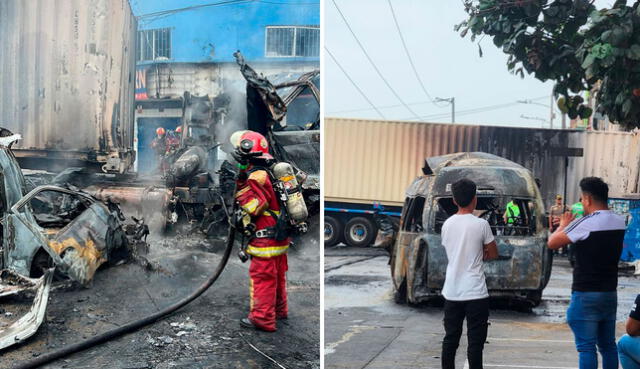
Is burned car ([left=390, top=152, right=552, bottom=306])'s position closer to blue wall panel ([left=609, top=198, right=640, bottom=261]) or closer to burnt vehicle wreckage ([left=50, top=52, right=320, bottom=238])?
blue wall panel ([left=609, top=198, right=640, bottom=261])

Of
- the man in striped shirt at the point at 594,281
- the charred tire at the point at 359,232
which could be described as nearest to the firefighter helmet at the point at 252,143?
the charred tire at the point at 359,232

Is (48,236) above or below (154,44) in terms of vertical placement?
below

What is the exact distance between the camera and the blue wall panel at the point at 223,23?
13.2 feet

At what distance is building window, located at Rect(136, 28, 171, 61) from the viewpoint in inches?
166

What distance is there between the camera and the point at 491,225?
411 cm

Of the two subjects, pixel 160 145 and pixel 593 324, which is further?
pixel 160 145

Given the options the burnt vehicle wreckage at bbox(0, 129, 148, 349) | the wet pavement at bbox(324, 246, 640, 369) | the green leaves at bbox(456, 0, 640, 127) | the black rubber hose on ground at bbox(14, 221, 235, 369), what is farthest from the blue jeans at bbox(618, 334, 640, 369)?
the burnt vehicle wreckage at bbox(0, 129, 148, 349)

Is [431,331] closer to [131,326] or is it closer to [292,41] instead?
[131,326]

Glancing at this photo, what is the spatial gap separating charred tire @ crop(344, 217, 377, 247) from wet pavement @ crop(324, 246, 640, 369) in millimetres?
282

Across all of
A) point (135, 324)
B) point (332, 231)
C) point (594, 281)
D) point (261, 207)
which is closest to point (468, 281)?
point (594, 281)

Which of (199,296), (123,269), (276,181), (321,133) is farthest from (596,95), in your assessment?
(123,269)

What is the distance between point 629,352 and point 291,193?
1.90 meters

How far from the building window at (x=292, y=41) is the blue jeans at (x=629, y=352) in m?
Result: 2.27

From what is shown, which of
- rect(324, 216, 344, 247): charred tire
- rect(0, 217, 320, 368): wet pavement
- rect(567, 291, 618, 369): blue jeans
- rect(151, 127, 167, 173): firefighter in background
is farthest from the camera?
rect(324, 216, 344, 247): charred tire
